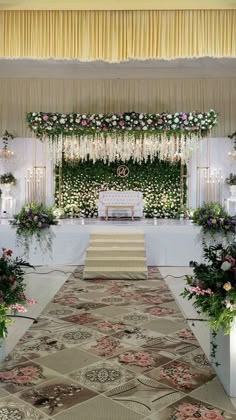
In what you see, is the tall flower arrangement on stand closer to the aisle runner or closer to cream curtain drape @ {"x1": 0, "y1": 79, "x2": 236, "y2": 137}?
cream curtain drape @ {"x1": 0, "y1": 79, "x2": 236, "y2": 137}

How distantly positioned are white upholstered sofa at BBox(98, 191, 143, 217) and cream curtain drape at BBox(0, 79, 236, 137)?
7.64ft

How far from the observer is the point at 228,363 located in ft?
9.78

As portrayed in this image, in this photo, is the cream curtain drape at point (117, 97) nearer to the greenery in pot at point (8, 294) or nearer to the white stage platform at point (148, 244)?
the white stage platform at point (148, 244)

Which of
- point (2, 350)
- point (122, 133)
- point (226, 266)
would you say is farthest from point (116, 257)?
point (122, 133)

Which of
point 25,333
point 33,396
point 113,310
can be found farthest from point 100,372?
point 113,310

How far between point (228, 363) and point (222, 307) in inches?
14.6

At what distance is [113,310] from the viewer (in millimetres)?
5160

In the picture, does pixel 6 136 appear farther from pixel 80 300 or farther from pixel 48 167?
pixel 80 300

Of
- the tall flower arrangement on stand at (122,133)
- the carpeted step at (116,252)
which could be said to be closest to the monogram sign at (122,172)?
the tall flower arrangement on stand at (122,133)

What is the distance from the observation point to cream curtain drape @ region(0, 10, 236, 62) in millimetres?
4141

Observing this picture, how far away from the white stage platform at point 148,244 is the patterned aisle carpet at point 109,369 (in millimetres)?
2657

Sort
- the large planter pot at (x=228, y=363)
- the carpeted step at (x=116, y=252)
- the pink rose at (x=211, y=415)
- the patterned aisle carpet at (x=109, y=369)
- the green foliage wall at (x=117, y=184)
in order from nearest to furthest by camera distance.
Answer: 1. the pink rose at (x=211, y=415)
2. the patterned aisle carpet at (x=109, y=369)
3. the large planter pot at (x=228, y=363)
4. the carpeted step at (x=116, y=252)
5. the green foliage wall at (x=117, y=184)

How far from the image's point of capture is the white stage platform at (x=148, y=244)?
26.1 ft

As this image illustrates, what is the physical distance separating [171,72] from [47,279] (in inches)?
286
